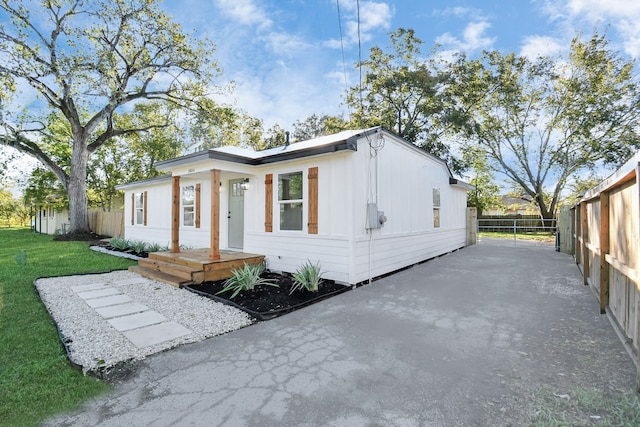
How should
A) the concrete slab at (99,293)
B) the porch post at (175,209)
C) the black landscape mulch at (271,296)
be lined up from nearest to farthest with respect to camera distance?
1. the black landscape mulch at (271,296)
2. the concrete slab at (99,293)
3. the porch post at (175,209)

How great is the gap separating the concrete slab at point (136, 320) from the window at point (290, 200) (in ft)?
9.98

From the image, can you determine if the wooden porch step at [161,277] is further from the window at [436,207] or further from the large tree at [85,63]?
the large tree at [85,63]

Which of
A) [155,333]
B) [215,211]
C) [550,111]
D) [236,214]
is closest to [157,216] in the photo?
[236,214]

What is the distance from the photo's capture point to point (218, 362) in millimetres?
2758

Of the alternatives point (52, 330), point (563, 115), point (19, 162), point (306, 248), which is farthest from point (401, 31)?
point (19, 162)

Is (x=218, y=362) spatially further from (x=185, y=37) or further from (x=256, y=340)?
(x=185, y=37)

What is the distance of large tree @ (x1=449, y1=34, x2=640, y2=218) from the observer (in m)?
16.0

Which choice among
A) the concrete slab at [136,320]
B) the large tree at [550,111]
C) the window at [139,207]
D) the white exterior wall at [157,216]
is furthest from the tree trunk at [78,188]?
the large tree at [550,111]

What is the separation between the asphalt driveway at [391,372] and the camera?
6.59 ft

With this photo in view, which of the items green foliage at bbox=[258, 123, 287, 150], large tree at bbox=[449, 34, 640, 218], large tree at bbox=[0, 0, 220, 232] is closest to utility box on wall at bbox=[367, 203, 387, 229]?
large tree at bbox=[0, 0, 220, 232]

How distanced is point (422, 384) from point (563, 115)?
21.1 meters

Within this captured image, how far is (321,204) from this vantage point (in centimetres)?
594

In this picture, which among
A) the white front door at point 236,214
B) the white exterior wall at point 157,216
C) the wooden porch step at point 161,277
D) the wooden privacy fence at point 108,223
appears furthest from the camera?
the wooden privacy fence at point 108,223

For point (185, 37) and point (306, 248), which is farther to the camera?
point (185, 37)
